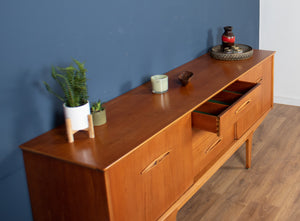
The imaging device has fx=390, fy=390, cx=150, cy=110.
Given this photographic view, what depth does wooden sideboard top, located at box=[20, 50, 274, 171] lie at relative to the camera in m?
1.36

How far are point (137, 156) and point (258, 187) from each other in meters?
1.21

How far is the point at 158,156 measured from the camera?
1.54m

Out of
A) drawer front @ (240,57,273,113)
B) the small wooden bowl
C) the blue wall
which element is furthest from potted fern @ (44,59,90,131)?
drawer front @ (240,57,273,113)

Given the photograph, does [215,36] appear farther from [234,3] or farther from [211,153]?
[211,153]

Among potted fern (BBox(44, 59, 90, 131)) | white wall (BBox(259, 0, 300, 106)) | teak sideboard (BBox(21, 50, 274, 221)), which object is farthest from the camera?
white wall (BBox(259, 0, 300, 106))

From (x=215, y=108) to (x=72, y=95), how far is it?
781mm

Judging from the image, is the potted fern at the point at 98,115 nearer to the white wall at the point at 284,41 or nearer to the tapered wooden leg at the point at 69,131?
the tapered wooden leg at the point at 69,131

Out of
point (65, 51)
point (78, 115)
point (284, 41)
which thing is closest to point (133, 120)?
point (78, 115)

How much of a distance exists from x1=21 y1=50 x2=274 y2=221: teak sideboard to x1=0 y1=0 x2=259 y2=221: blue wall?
0.21 ft

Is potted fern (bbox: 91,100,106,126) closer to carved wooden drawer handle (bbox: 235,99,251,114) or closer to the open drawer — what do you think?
the open drawer

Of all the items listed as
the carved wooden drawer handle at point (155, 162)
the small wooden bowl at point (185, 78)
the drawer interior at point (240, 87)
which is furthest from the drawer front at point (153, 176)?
the drawer interior at point (240, 87)

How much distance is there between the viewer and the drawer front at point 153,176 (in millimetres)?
1350

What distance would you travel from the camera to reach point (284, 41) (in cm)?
341

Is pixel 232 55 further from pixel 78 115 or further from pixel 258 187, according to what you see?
pixel 78 115
